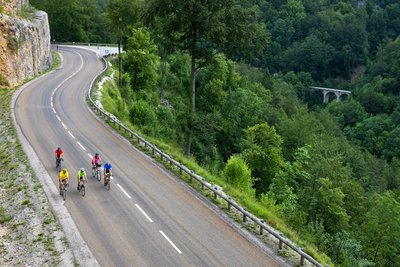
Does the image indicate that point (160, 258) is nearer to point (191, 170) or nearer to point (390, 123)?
point (191, 170)

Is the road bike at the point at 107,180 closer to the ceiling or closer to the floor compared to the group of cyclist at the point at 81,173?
closer to the floor

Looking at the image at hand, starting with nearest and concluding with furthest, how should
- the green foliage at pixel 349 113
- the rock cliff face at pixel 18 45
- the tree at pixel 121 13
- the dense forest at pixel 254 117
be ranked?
the dense forest at pixel 254 117 → the rock cliff face at pixel 18 45 → the tree at pixel 121 13 → the green foliage at pixel 349 113

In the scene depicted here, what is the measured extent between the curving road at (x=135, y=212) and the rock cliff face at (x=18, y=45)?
542 inches

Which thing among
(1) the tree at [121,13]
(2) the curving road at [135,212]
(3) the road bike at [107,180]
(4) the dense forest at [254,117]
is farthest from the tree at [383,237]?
(1) the tree at [121,13]

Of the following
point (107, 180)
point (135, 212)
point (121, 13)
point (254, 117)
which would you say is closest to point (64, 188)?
point (107, 180)

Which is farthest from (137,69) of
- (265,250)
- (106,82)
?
(265,250)

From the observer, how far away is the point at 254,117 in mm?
61094

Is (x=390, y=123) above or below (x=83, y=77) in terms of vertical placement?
below

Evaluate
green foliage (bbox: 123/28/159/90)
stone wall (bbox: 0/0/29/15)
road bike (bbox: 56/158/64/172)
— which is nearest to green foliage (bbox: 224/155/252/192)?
road bike (bbox: 56/158/64/172)

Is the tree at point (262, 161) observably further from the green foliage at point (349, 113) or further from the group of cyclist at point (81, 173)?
the green foliage at point (349, 113)

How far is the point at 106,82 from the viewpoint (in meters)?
51.9

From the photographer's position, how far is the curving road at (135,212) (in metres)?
16.1

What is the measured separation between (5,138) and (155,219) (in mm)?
16284

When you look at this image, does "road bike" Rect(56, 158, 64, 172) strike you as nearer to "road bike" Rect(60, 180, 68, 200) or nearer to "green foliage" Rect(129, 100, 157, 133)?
"road bike" Rect(60, 180, 68, 200)
